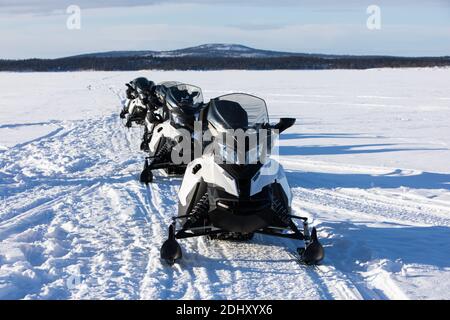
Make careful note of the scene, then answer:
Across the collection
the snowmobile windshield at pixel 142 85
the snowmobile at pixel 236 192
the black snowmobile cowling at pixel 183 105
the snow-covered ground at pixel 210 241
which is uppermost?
the snowmobile windshield at pixel 142 85

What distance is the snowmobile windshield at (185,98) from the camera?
29.5 feet

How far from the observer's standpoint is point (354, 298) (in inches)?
162

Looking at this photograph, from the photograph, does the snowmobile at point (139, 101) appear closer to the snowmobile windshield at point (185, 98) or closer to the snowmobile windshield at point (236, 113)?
Result: the snowmobile windshield at point (185, 98)

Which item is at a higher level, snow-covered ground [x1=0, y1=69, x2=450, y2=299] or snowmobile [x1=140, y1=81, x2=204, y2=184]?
snowmobile [x1=140, y1=81, x2=204, y2=184]

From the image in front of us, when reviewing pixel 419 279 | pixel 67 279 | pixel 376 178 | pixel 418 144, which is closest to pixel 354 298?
pixel 419 279

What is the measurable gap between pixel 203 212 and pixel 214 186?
27 cm

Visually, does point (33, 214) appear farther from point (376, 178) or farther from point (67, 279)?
point (376, 178)

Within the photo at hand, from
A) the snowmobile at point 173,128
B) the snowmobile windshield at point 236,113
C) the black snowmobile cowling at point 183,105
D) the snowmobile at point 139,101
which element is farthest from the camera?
the snowmobile at point 139,101

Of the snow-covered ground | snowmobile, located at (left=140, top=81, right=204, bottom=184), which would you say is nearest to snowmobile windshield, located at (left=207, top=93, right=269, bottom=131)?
the snow-covered ground

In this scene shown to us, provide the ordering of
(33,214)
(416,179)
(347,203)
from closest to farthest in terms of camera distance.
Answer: (33,214), (347,203), (416,179)

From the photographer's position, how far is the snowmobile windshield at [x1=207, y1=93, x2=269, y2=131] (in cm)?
524

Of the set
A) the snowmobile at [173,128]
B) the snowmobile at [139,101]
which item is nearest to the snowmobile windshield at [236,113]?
the snowmobile at [173,128]

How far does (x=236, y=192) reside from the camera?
487cm

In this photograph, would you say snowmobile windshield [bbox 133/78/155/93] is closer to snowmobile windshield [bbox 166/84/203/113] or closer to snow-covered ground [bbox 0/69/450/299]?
snow-covered ground [bbox 0/69/450/299]
